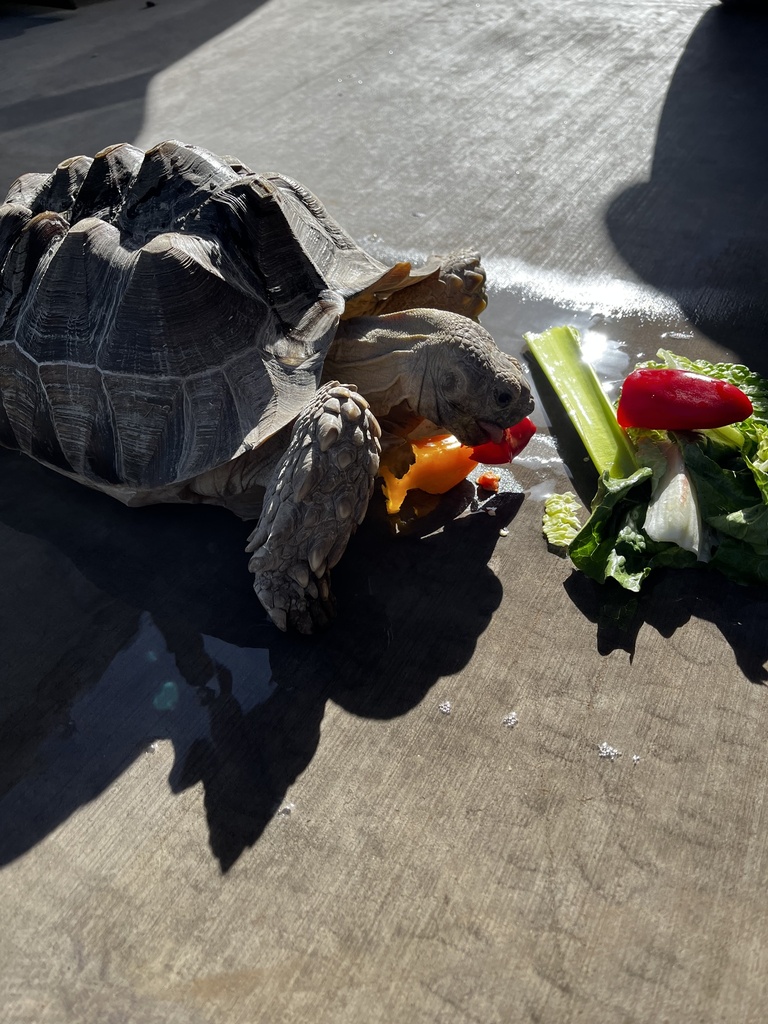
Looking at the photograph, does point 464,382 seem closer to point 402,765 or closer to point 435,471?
point 435,471

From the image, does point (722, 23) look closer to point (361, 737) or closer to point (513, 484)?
point (513, 484)

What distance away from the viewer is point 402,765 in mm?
2213

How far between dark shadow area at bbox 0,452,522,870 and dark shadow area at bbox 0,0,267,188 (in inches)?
139

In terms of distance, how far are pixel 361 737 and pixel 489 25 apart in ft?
23.8

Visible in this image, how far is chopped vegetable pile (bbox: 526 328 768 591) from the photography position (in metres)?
2.66

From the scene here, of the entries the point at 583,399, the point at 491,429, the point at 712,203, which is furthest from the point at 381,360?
the point at 712,203

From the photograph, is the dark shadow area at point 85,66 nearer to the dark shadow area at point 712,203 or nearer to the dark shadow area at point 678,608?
the dark shadow area at point 712,203

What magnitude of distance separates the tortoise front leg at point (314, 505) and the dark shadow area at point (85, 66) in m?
4.06

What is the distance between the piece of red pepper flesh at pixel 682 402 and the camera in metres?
2.85

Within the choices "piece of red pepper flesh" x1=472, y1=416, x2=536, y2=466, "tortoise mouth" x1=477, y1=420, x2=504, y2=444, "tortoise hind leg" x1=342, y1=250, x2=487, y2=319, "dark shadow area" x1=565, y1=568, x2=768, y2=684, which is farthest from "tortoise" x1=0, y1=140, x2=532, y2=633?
"dark shadow area" x1=565, y1=568, x2=768, y2=684

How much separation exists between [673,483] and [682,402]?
30cm

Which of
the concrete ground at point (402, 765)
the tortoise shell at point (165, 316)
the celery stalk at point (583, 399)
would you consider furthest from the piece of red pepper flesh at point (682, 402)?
the tortoise shell at point (165, 316)

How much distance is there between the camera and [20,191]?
10.7 ft

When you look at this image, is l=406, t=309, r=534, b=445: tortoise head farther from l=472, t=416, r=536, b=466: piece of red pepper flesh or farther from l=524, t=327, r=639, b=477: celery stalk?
l=524, t=327, r=639, b=477: celery stalk
